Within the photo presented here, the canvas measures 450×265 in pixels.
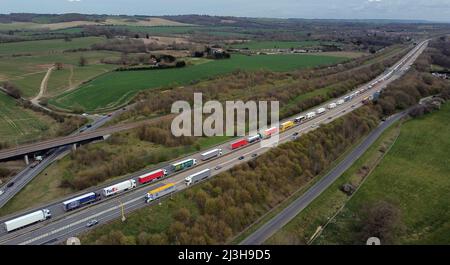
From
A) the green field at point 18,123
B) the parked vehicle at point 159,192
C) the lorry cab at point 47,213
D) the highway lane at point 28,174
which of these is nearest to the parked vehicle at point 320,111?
the parked vehicle at point 159,192

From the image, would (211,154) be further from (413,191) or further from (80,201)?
(413,191)

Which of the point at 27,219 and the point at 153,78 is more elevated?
the point at 153,78

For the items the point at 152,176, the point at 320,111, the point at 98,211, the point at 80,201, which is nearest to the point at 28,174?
the point at 80,201

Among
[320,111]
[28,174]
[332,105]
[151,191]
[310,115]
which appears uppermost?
[332,105]

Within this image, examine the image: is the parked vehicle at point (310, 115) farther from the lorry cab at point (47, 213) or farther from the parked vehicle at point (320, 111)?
the lorry cab at point (47, 213)

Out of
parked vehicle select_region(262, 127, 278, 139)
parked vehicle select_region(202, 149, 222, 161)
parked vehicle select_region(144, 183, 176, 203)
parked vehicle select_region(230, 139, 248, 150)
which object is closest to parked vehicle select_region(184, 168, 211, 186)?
parked vehicle select_region(144, 183, 176, 203)

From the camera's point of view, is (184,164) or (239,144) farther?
(239,144)
